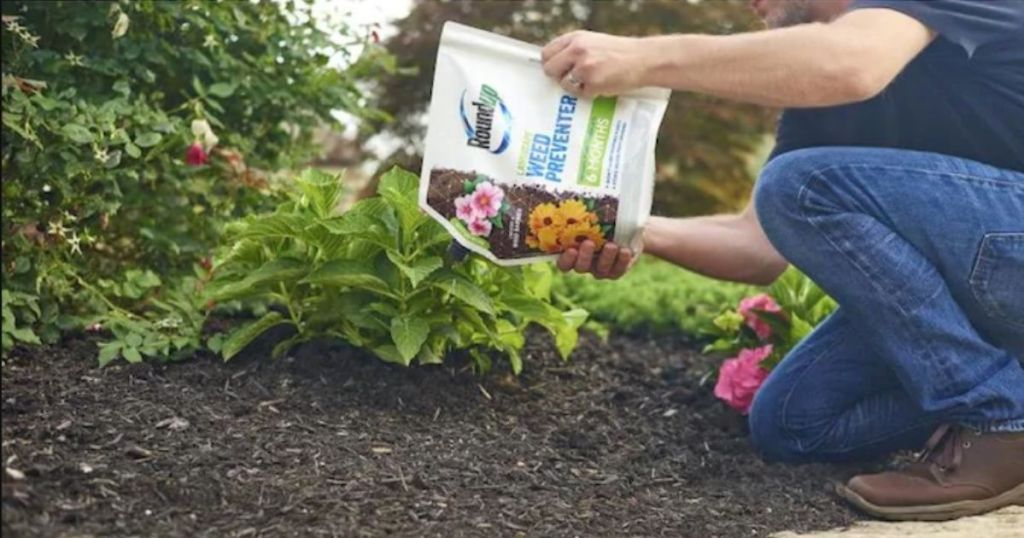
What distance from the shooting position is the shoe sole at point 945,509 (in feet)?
9.65

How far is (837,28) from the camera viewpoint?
268cm

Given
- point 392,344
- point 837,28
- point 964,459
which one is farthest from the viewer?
point 392,344

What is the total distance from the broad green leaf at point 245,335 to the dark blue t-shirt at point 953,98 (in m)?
1.36

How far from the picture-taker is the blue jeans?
113 inches

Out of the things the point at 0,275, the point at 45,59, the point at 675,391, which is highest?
the point at 45,59

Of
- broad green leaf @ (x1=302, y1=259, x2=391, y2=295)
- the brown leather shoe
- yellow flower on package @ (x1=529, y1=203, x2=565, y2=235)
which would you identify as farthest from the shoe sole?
broad green leaf @ (x1=302, y1=259, x2=391, y2=295)

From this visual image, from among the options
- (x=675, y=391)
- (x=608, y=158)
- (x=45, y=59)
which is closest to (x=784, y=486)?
(x=675, y=391)

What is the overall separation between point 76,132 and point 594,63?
1201 mm

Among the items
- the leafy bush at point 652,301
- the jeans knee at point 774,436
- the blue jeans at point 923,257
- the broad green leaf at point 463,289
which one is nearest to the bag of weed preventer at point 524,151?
the broad green leaf at point 463,289

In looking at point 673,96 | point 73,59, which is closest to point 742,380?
point 73,59

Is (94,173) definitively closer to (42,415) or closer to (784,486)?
(42,415)

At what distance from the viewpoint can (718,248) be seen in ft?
11.2

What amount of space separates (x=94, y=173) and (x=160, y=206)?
43cm

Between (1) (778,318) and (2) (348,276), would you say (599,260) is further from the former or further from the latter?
(1) (778,318)
